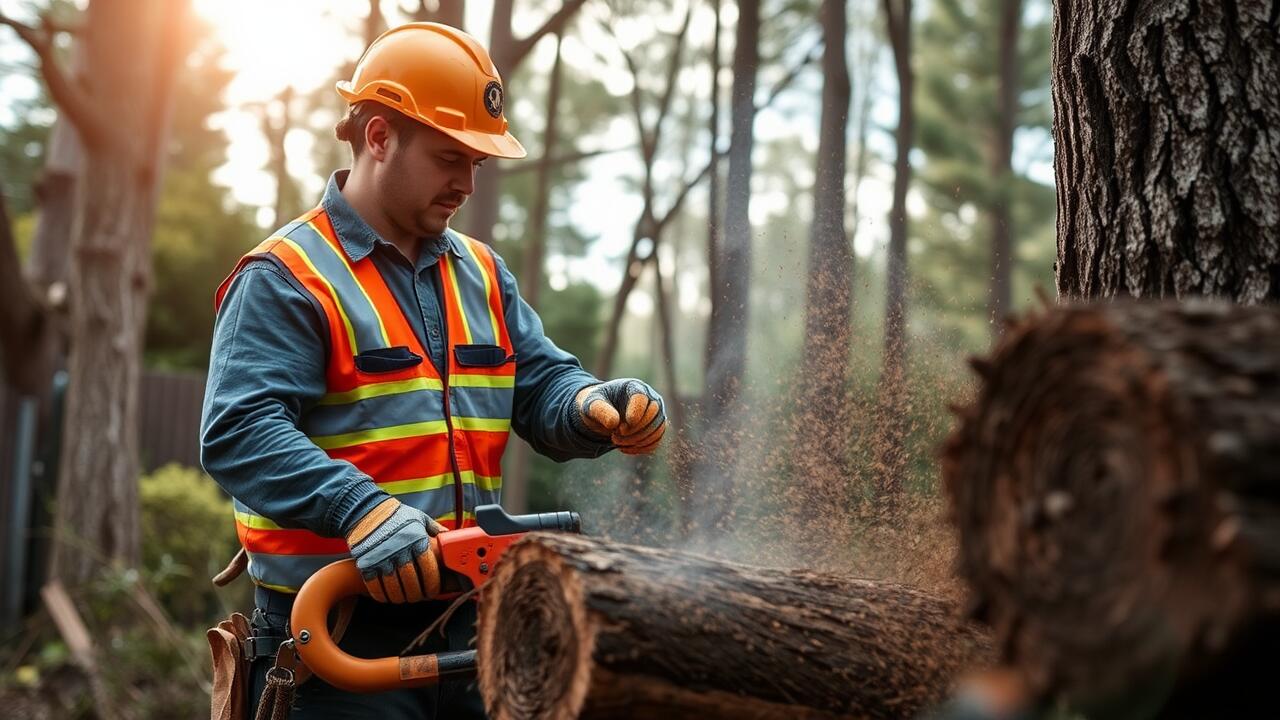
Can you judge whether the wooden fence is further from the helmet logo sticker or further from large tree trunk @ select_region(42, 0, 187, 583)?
the helmet logo sticker

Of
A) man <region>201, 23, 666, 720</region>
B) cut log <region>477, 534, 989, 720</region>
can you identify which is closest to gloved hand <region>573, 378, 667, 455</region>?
man <region>201, 23, 666, 720</region>

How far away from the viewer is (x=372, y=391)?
2.80 m

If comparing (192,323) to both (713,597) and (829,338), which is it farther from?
(713,597)

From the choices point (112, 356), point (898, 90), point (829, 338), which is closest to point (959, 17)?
point (898, 90)

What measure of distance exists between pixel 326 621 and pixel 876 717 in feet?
3.93

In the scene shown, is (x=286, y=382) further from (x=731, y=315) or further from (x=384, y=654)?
(x=731, y=315)

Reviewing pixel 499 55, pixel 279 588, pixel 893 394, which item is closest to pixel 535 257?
pixel 499 55

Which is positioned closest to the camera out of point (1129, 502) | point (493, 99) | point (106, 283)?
point (1129, 502)

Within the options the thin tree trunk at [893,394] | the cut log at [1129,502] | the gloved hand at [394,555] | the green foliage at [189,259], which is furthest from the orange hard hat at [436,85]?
the green foliage at [189,259]

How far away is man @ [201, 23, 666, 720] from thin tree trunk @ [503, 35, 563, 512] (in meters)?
6.80

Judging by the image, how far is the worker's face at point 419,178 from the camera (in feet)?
9.81

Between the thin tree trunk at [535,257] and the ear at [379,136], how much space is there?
22.6 feet

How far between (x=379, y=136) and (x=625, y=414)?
961 mm

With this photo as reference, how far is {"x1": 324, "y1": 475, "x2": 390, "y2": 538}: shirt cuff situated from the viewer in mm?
2537
